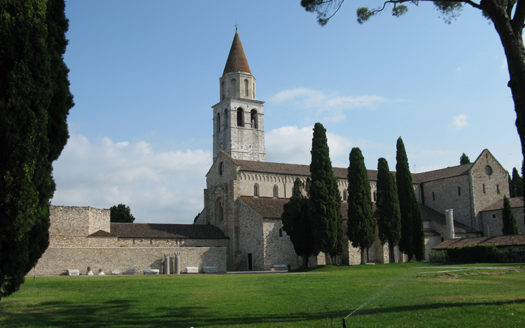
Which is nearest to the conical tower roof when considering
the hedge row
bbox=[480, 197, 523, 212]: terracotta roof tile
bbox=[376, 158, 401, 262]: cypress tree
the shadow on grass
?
bbox=[376, 158, 401, 262]: cypress tree

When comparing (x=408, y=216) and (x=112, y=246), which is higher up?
(x=408, y=216)

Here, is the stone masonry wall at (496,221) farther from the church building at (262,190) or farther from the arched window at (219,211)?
the arched window at (219,211)

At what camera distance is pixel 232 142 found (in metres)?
63.9

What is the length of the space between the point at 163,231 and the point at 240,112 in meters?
23.7

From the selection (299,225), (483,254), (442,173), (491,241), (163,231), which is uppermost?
(442,173)

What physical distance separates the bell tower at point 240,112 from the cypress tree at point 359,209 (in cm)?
2241

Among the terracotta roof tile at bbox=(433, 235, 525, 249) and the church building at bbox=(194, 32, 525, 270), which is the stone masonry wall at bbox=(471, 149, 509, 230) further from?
the terracotta roof tile at bbox=(433, 235, 525, 249)

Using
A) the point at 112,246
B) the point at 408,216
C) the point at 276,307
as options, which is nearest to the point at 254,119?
the point at 408,216

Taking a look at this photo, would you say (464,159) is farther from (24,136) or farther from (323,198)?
(24,136)

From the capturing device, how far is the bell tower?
64.4 meters

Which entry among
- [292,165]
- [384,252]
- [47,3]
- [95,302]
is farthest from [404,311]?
[292,165]

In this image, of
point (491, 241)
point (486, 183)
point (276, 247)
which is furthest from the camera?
point (486, 183)

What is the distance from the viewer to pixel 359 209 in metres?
43.4

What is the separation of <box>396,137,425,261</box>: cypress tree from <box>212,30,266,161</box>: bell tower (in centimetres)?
2153
